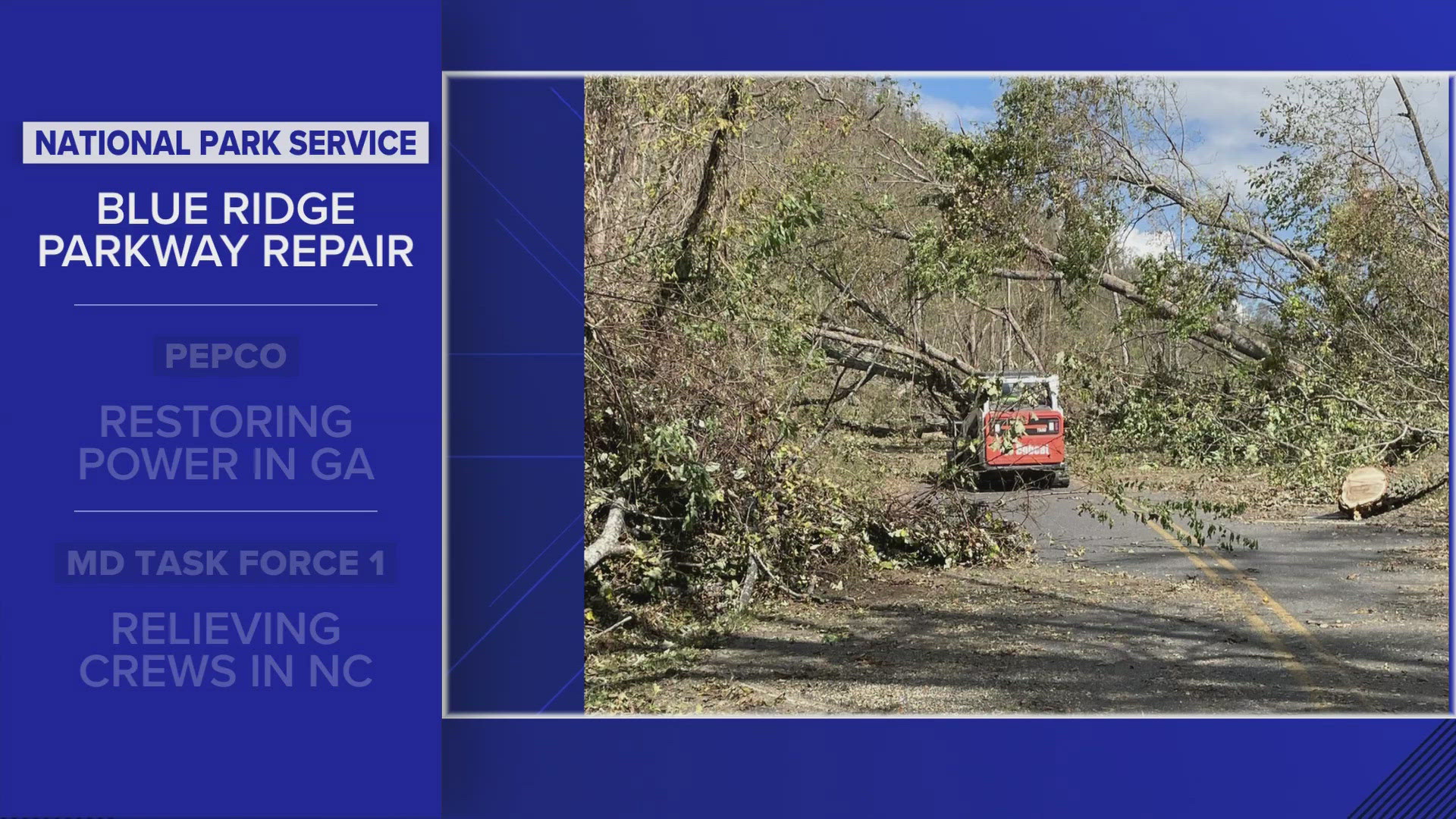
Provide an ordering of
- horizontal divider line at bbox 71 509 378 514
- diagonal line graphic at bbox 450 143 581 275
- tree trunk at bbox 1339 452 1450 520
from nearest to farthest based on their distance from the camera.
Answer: horizontal divider line at bbox 71 509 378 514, diagonal line graphic at bbox 450 143 581 275, tree trunk at bbox 1339 452 1450 520

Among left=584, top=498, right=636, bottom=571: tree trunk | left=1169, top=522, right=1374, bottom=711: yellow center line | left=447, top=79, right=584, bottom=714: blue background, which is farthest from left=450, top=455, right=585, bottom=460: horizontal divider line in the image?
left=1169, top=522, right=1374, bottom=711: yellow center line

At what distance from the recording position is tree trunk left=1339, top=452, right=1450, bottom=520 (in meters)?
10.4

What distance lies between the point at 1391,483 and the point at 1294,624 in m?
2.42

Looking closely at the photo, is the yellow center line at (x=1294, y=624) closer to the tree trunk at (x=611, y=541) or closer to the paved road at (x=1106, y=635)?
the paved road at (x=1106, y=635)

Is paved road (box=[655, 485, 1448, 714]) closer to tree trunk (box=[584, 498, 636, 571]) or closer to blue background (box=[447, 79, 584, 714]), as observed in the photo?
tree trunk (box=[584, 498, 636, 571])

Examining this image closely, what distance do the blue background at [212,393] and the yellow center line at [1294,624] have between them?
523cm

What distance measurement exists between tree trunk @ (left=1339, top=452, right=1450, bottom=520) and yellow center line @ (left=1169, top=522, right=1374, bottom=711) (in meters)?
1.18

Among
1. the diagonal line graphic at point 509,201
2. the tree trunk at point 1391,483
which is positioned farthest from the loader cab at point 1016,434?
the diagonal line graphic at point 509,201

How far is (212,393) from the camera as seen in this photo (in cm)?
Answer: 435

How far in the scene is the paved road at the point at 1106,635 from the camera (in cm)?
703
